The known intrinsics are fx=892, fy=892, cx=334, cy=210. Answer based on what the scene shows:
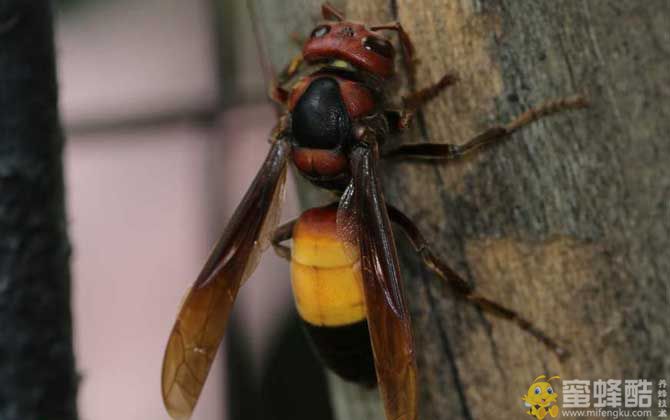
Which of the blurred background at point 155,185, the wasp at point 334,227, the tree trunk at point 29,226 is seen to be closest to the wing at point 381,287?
the wasp at point 334,227

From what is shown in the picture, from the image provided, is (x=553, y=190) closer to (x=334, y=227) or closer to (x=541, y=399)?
(x=541, y=399)

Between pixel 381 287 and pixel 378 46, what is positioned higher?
pixel 378 46

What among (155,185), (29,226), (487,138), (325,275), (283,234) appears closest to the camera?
(29,226)

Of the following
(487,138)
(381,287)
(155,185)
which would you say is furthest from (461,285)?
(155,185)

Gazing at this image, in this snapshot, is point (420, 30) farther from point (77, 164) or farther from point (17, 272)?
point (77, 164)
